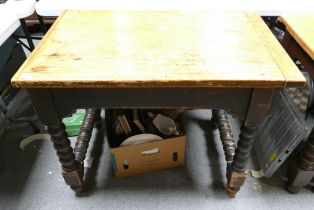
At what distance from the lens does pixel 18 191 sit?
1263mm

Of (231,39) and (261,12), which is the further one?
(261,12)

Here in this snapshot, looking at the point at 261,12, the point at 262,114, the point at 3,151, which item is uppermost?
the point at 261,12

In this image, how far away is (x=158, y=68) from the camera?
2.51 feet

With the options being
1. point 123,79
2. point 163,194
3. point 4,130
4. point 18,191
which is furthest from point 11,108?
point 123,79

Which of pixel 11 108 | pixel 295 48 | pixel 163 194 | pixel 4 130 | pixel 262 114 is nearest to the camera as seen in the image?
pixel 262 114

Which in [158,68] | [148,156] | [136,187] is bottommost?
[136,187]

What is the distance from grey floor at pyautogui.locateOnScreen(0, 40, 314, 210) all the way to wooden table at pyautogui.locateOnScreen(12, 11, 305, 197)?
311 millimetres

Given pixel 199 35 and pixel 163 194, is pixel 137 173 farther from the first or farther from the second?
pixel 199 35

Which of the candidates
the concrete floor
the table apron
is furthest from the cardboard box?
the table apron

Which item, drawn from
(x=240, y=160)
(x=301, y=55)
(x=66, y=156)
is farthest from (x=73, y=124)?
(x=301, y=55)

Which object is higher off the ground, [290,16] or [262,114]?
[290,16]

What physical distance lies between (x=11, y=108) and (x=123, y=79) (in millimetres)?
1365

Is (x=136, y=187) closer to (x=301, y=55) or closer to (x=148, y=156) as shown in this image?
(x=148, y=156)

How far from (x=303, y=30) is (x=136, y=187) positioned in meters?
0.98
